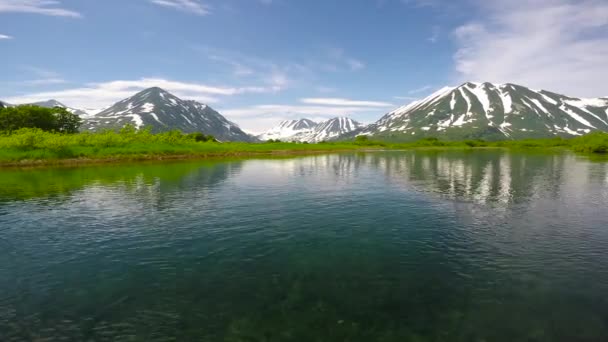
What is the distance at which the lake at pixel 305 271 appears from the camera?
13.4 meters

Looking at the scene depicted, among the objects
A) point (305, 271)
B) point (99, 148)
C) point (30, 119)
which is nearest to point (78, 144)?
point (99, 148)

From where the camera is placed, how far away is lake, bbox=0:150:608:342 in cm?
1335

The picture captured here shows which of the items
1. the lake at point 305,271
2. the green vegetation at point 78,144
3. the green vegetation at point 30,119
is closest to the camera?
the lake at point 305,271

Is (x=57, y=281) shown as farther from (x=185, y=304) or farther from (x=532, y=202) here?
(x=532, y=202)

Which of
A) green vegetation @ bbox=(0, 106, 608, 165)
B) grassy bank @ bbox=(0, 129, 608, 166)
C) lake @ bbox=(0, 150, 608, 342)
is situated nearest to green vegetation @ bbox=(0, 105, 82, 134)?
green vegetation @ bbox=(0, 106, 608, 165)

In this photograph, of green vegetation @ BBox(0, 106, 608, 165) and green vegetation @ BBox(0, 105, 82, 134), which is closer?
green vegetation @ BBox(0, 106, 608, 165)

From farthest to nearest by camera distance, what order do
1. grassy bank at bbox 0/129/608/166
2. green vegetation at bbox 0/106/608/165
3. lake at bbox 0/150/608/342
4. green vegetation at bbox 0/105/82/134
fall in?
green vegetation at bbox 0/105/82/134
green vegetation at bbox 0/106/608/165
grassy bank at bbox 0/129/608/166
lake at bbox 0/150/608/342

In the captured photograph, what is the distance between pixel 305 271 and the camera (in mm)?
18984

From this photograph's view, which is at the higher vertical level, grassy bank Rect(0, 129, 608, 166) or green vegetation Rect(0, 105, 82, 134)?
green vegetation Rect(0, 105, 82, 134)

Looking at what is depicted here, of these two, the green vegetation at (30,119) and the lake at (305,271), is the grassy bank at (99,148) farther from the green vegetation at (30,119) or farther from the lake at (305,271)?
the lake at (305,271)

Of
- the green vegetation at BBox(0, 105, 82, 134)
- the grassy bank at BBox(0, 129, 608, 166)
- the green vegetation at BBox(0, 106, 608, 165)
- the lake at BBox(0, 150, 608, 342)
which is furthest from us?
the green vegetation at BBox(0, 105, 82, 134)

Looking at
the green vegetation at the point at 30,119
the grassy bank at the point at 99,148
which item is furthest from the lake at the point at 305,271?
the green vegetation at the point at 30,119

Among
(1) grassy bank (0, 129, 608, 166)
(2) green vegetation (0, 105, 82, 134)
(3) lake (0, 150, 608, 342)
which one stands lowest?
(3) lake (0, 150, 608, 342)

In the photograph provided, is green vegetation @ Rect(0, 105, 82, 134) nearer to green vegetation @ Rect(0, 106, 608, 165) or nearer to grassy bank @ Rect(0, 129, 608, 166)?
green vegetation @ Rect(0, 106, 608, 165)
